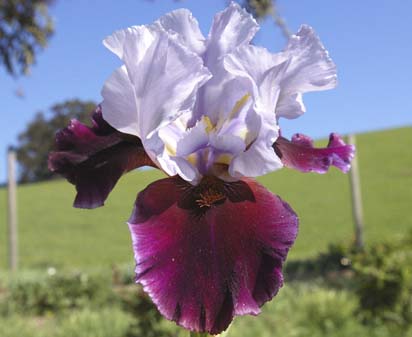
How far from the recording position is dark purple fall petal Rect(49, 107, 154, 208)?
2.10ft

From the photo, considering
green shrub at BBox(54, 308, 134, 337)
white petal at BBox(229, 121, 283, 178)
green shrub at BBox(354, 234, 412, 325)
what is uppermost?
white petal at BBox(229, 121, 283, 178)

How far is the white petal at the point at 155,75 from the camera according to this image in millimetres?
580

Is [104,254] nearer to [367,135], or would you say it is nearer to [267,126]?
[267,126]

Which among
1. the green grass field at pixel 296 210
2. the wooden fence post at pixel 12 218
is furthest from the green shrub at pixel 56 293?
the green grass field at pixel 296 210

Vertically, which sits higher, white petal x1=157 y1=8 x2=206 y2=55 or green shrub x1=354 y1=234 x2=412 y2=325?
white petal x1=157 y1=8 x2=206 y2=55

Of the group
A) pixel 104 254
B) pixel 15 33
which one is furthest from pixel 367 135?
pixel 15 33

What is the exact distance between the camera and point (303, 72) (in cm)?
64

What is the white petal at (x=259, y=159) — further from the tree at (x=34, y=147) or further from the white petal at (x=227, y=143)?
the tree at (x=34, y=147)

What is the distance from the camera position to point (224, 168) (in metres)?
0.64

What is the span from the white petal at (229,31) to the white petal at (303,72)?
5cm

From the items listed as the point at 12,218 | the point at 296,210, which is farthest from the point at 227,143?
the point at 296,210

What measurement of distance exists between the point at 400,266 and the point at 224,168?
3.94 metres

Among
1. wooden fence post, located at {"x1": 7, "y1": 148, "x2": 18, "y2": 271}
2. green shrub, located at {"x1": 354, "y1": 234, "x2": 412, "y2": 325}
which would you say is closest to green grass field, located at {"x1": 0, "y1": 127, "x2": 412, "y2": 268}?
wooden fence post, located at {"x1": 7, "y1": 148, "x2": 18, "y2": 271}

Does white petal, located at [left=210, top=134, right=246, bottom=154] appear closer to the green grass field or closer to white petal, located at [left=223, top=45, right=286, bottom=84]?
white petal, located at [left=223, top=45, right=286, bottom=84]
